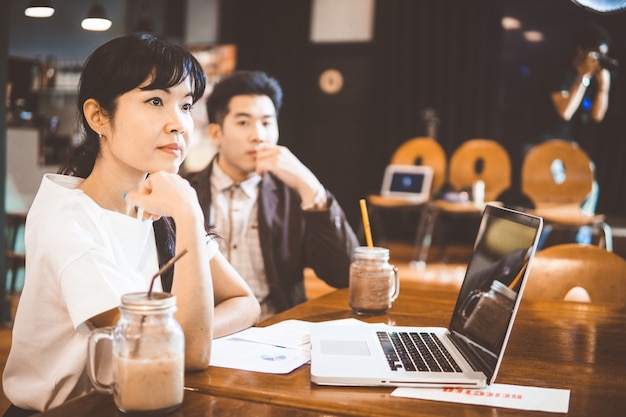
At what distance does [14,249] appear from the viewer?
482cm

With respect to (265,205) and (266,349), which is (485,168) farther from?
(266,349)

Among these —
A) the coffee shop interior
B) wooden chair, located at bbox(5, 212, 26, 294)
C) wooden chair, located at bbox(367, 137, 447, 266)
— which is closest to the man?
the coffee shop interior

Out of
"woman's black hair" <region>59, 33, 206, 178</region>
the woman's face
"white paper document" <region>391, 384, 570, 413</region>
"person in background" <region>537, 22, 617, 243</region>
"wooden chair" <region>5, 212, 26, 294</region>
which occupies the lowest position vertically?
"wooden chair" <region>5, 212, 26, 294</region>

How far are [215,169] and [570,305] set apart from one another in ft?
4.20

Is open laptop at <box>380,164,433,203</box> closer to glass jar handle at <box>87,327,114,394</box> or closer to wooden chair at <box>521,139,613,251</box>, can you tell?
wooden chair at <box>521,139,613,251</box>

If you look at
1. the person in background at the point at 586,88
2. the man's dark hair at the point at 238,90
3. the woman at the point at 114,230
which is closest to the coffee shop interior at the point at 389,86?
the person in background at the point at 586,88

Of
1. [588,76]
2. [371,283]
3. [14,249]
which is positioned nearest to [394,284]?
[371,283]

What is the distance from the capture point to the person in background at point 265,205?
80.3 inches

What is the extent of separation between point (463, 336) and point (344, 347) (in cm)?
22

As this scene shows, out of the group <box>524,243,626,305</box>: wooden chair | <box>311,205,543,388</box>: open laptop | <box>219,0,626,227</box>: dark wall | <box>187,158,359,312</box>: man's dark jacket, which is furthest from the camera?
<box>219,0,626,227</box>: dark wall

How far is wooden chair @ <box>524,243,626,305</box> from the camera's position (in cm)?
190

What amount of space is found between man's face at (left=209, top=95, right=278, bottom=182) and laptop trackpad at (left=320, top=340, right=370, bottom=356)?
4.11ft

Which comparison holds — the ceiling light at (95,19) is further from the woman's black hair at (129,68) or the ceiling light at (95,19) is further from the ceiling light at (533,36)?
the woman's black hair at (129,68)

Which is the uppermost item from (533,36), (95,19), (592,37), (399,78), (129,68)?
(533,36)
